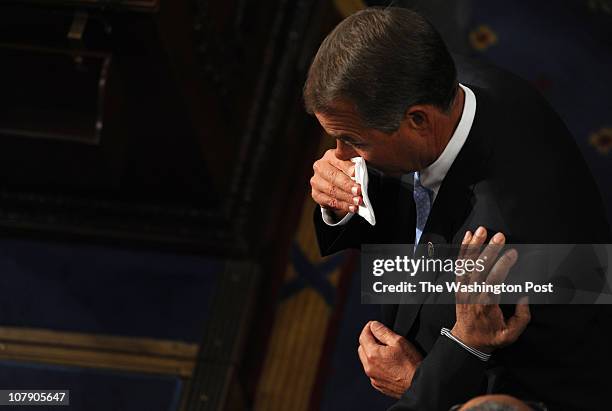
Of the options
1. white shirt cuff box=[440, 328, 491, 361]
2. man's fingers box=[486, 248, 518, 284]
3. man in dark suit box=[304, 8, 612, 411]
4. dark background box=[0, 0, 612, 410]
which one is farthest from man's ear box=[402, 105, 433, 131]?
dark background box=[0, 0, 612, 410]

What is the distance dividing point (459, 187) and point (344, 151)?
288 mm

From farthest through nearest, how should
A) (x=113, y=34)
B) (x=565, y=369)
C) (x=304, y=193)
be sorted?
(x=304, y=193) → (x=113, y=34) → (x=565, y=369)

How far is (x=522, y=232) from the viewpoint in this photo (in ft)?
7.02

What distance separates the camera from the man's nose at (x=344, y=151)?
7.60ft

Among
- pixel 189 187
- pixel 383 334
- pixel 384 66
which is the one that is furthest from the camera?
pixel 189 187

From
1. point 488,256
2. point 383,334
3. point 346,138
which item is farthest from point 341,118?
point 383,334

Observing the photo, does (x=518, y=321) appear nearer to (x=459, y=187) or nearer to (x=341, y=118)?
(x=459, y=187)

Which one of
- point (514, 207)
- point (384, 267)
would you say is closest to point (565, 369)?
point (514, 207)

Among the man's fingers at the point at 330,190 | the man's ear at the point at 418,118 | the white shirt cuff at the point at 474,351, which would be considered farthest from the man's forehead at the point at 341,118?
the white shirt cuff at the point at 474,351

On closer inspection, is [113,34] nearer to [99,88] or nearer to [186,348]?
[99,88]

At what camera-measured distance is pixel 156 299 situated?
394cm

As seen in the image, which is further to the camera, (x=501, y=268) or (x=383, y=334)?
(x=383, y=334)

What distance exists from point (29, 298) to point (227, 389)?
914mm
